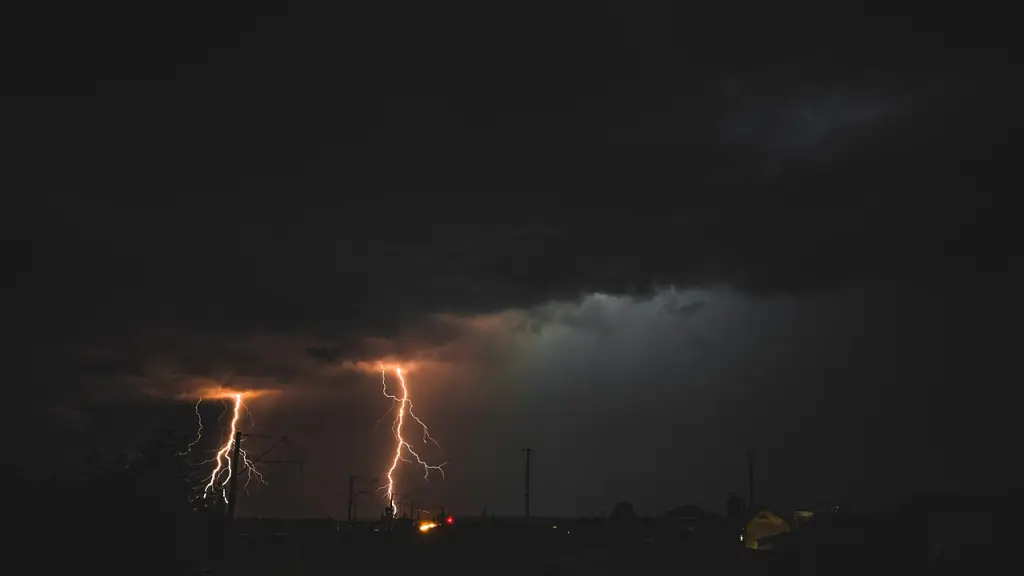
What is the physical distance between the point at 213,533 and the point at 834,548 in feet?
87.7

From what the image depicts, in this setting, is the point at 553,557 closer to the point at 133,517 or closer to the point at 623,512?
the point at 133,517

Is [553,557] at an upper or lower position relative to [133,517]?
lower

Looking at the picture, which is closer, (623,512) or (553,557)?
(553,557)

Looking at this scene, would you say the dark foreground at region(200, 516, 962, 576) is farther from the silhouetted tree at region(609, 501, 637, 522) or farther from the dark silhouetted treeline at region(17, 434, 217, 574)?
the silhouetted tree at region(609, 501, 637, 522)

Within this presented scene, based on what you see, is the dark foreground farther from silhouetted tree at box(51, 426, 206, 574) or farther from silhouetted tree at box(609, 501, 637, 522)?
silhouetted tree at box(609, 501, 637, 522)

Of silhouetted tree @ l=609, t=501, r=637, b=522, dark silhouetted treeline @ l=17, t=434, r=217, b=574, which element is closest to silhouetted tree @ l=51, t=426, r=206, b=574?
dark silhouetted treeline @ l=17, t=434, r=217, b=574

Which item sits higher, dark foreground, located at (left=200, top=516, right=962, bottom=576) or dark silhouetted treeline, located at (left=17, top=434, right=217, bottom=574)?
dark silhouetted treeline, located at (left=17, top=434, right=217, bottom=574)

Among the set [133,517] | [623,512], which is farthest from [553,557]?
[623,512]

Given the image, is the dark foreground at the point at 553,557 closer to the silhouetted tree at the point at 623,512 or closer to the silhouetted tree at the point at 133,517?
the silhouetted tree at the point at 133,517

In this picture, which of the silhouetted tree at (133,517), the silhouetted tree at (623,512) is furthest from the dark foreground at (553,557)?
the silhouetted tree at (623,512)

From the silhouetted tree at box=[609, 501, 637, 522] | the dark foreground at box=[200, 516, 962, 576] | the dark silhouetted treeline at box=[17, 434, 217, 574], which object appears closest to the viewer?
the dark silhouetted treeline at box=[17, 434, 217, 574]

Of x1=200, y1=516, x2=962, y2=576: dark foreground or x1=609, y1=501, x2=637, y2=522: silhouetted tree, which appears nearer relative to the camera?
x1=200, y1=516, x2=962, y2=576: dark foreground

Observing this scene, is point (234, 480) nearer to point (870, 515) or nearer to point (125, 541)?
point (125, 541)

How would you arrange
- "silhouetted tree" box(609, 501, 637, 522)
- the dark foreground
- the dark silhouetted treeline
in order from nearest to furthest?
1. the dark silhouetted treeline
2. the dark foreground
3. "silhouetted tree" box(609, 501, 637, 522)
